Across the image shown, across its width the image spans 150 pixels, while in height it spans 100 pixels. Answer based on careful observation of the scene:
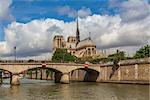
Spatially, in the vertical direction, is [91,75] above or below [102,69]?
below

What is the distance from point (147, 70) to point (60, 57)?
7029cm

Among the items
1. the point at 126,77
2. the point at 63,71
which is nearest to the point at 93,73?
the point at 63,71

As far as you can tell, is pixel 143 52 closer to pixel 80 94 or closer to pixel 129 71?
pixel 129 71

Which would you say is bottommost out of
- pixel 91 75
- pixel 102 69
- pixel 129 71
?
pixel 91 75

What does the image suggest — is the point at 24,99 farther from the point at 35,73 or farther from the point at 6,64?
the point at 35,73

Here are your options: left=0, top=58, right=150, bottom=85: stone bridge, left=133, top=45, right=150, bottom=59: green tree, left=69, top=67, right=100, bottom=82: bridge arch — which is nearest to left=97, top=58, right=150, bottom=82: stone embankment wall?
left=0, top=58, right=150, bottom=85: stone bridge

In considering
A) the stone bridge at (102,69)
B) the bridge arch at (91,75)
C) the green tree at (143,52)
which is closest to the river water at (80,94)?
the stone bridge at (102,69)

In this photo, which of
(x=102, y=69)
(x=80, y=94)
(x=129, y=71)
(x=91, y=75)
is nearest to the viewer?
(x=80, y=94)

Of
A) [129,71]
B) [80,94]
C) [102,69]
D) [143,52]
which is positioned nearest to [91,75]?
[102,69]

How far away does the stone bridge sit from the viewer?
242ft

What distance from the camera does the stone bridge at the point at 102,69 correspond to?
7388 centimetres

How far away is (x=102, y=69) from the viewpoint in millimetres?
93625

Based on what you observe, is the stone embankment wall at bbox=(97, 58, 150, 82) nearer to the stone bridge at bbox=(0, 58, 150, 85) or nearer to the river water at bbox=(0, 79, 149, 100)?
the stone bridge at bbox=(0, 58, 150, 85)

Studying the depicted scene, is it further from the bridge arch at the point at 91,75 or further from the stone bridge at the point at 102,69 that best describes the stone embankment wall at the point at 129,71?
the bridge arch at the point at 91,75
